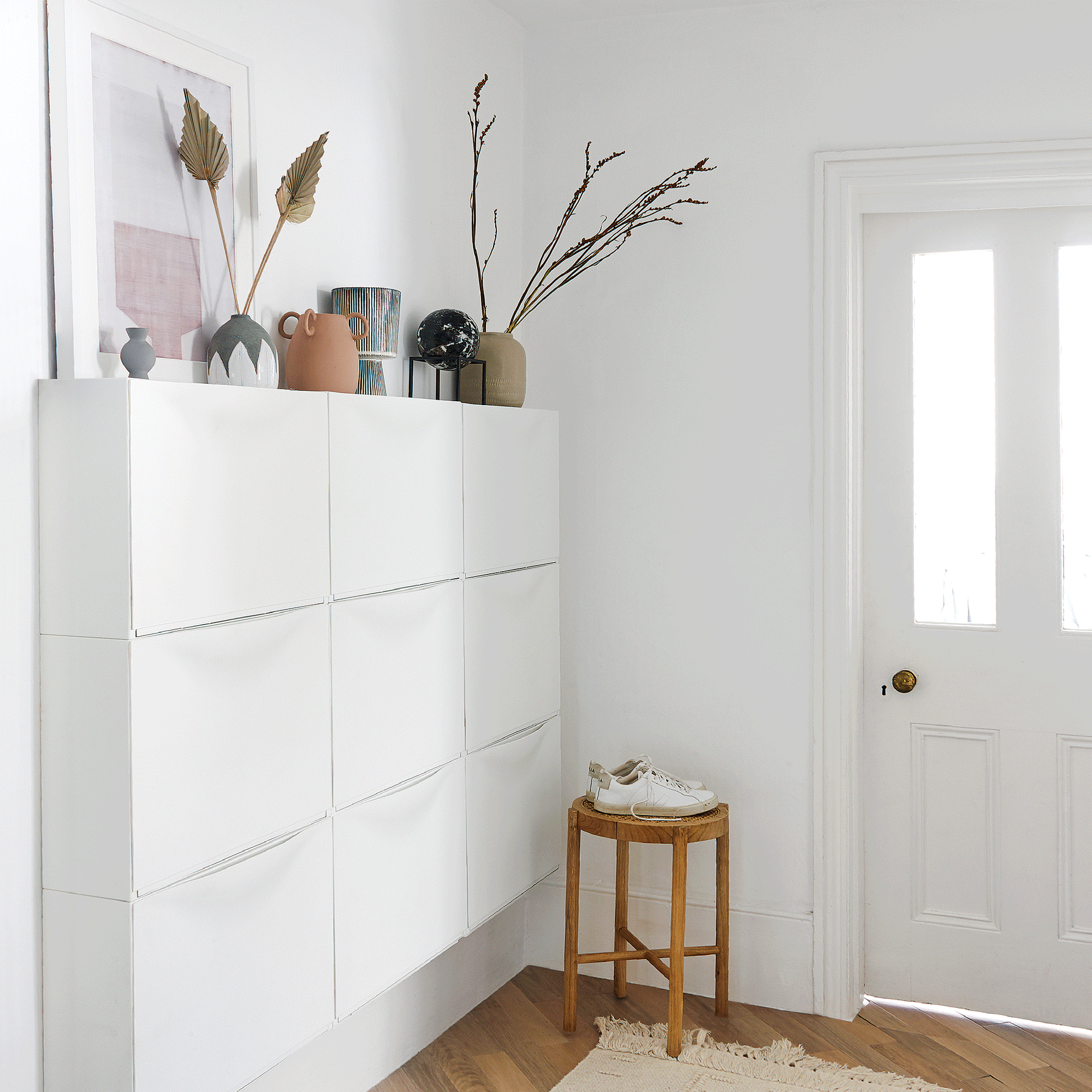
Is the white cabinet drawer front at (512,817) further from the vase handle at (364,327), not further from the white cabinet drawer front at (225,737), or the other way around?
the vase handle at (364,327)

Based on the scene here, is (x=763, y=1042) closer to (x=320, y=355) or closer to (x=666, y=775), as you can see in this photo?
(x=666, y=775)

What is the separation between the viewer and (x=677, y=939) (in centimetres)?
255

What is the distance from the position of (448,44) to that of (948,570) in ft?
5.91

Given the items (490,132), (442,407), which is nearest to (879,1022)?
(442,407)

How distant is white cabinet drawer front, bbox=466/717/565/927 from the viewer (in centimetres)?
246

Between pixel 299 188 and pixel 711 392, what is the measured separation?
4.13 ft

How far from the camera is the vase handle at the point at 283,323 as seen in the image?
2.07 meters

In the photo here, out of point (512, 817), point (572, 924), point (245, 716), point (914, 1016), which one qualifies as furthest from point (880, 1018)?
point (245, 716)

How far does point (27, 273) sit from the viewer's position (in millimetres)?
1578

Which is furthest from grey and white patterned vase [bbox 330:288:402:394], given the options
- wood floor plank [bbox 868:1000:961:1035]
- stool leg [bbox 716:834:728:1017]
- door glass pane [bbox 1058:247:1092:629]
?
wood floor plank [bbox 868:1000:961:1035]

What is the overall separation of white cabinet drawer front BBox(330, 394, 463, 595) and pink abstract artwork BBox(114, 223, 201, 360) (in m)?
0.27

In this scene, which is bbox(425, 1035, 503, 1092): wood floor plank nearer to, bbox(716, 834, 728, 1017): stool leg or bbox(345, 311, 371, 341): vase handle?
bbox(716, 834, 728, 1017): stool leg

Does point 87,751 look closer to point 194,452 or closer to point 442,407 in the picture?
point 194,452

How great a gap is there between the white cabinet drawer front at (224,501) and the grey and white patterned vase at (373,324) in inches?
13.0
